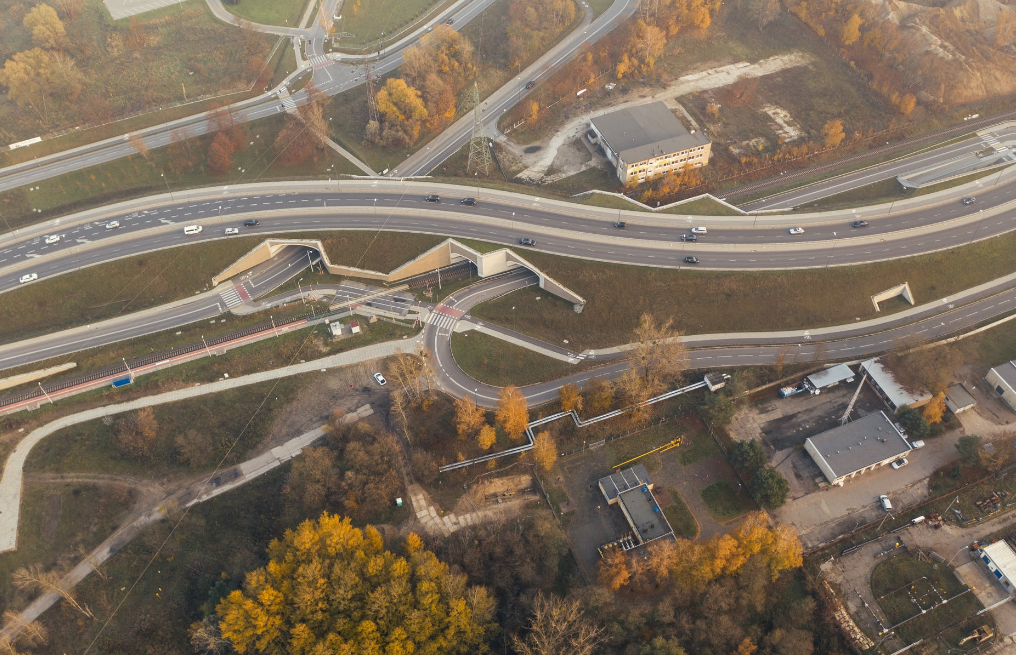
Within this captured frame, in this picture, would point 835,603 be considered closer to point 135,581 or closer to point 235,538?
point 235,538

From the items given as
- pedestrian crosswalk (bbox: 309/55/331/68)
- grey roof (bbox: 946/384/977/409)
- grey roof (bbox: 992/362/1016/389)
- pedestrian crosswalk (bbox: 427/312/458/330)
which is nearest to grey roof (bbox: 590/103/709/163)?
pedestrian crosswalk (bbox: 427/312/458/330)

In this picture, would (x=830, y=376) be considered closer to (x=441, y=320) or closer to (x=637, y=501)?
(x=637, y=501)

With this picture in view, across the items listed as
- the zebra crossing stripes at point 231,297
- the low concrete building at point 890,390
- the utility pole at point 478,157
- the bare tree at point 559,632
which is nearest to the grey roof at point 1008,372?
the low concrete building at point 890,390

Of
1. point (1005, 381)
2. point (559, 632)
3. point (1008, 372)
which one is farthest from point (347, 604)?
point (1008, 372)

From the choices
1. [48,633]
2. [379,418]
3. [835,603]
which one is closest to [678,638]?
[835,603]

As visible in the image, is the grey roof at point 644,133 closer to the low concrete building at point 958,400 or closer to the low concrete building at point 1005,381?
the low concrete building at point 958,400

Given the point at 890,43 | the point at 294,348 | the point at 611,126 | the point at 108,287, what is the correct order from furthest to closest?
1. the point at 890,43
2. the point at 611,126
3. the point at 108,287
4. the point at 294,348

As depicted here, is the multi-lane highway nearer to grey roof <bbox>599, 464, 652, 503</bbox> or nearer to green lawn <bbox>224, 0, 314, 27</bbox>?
grey roof <bbox>599, 464, 652, 503</bbox>
